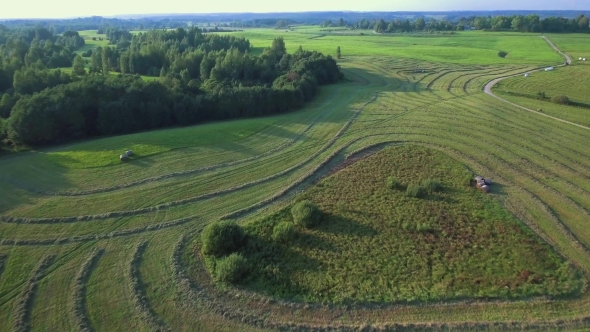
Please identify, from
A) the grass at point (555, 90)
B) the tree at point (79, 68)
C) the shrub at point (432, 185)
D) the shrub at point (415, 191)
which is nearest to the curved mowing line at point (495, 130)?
the grass at point (555, 90)

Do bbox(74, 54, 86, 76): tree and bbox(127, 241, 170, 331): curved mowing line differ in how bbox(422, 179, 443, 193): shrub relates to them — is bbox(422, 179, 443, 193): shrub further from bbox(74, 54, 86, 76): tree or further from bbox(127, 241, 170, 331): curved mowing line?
bbox(74, 54, 86, 76): tree

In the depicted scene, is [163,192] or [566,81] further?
[566,81]

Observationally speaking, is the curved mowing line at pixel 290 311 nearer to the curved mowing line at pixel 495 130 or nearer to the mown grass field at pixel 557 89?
the curved mowing line at pixel 495 130

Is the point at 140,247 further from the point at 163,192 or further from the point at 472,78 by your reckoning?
the point at 472,78

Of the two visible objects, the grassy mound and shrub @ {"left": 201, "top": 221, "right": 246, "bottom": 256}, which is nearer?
the grassy mound

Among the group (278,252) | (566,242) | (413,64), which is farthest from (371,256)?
(413,64)

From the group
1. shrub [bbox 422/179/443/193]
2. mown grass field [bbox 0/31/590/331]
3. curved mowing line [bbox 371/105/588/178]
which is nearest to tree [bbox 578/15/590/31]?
mown grass field [bbox 0/31/590/331]
